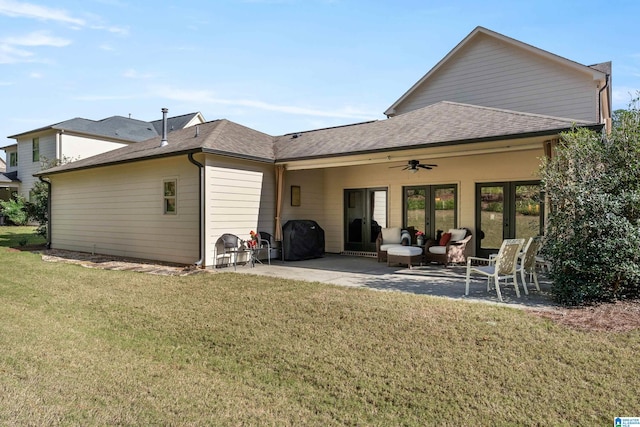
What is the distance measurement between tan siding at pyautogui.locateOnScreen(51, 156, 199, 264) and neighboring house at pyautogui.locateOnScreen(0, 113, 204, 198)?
7.80 meters

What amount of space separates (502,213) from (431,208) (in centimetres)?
189

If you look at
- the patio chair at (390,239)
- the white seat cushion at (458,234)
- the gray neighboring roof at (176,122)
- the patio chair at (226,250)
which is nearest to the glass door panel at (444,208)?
the white seat cushion at (458,234)

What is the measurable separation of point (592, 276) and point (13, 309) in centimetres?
828

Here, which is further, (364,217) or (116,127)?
(116,127)

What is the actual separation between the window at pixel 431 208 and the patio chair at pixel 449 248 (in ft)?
1.98

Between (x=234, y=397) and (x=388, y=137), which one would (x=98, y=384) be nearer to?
(x=234, y=397)

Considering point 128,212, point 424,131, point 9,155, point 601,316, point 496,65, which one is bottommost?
point 601,316

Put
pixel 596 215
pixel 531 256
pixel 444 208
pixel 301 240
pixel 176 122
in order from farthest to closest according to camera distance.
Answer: pixel 176 122 < pixel 301 240 < pixel 444 208 < pixel 531 256 < pixel 596 215

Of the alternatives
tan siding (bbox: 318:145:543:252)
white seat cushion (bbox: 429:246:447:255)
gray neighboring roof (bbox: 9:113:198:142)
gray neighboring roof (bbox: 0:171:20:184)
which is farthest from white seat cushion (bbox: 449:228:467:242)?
gray neighboring roof (bbox: 0:171:20:184)

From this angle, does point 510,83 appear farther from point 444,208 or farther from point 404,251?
point 404,251

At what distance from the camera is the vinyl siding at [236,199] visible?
9406mm

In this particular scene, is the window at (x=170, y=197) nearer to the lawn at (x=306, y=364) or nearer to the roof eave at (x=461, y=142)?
the roof eave at (x=461, y=142)

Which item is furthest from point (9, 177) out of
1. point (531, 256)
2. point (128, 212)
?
point (531, 256)

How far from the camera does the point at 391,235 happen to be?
11156mm
